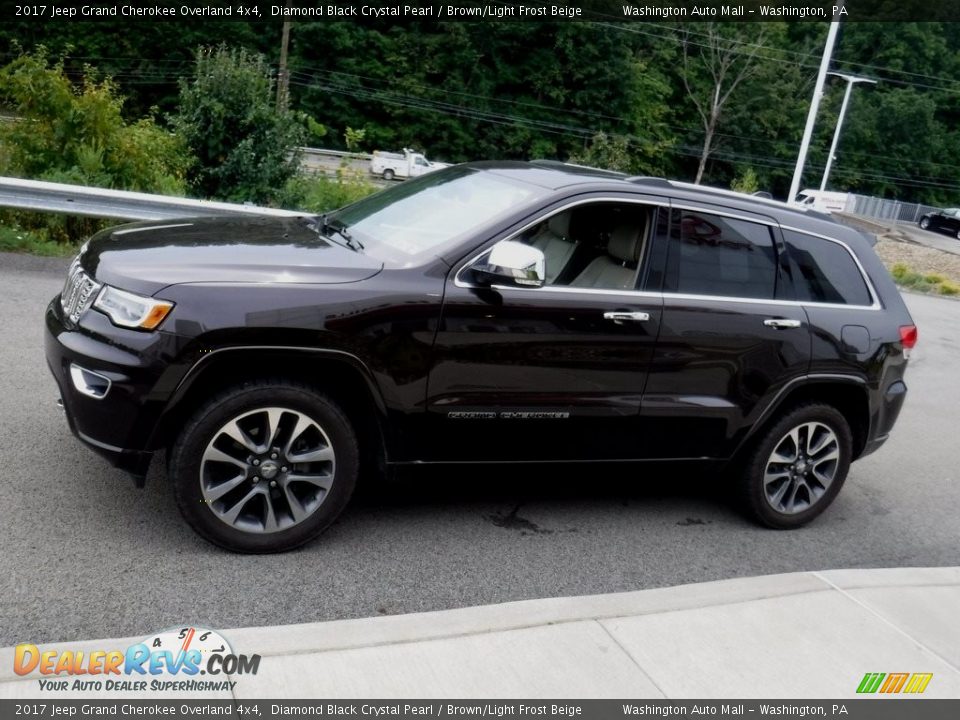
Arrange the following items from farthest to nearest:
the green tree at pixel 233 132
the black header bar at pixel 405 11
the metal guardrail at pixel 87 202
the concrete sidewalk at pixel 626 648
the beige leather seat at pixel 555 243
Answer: the black header bar at pixel 405 11
the green tree at pixel 233 132
the metal guardrail at pixel 87 202
the beige leather seat at pixel 555 243
the concrete sidewalk at pixel 626 648

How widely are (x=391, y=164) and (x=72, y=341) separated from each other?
46.2 metres

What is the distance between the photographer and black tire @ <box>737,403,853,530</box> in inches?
214

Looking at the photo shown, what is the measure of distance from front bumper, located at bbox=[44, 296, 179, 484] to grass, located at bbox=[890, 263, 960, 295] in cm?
2066

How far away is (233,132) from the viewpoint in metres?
13.8

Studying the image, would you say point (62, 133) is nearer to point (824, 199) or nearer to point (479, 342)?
point (479, 342)

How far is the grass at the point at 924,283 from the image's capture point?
2159 cm

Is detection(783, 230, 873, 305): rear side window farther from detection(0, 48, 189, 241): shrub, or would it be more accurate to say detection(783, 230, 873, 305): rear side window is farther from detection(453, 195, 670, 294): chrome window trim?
detection(0, 48, 189, 241): shrub

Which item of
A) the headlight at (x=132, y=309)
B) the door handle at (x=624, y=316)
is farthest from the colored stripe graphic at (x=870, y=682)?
the headlight at (x=132, y=309)

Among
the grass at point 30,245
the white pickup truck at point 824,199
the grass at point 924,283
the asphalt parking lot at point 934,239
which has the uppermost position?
the grass at point 30,245

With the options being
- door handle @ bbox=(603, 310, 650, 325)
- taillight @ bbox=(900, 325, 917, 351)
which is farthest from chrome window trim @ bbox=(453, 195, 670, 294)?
taillight @ bbox=(900, 325, 917, 351)

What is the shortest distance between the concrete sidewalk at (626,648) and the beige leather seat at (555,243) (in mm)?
1612

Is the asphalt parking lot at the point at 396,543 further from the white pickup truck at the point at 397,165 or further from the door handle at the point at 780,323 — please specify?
the white pickup truck at the point at 397,165

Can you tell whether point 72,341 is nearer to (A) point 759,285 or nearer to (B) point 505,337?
(B) point 505,337
